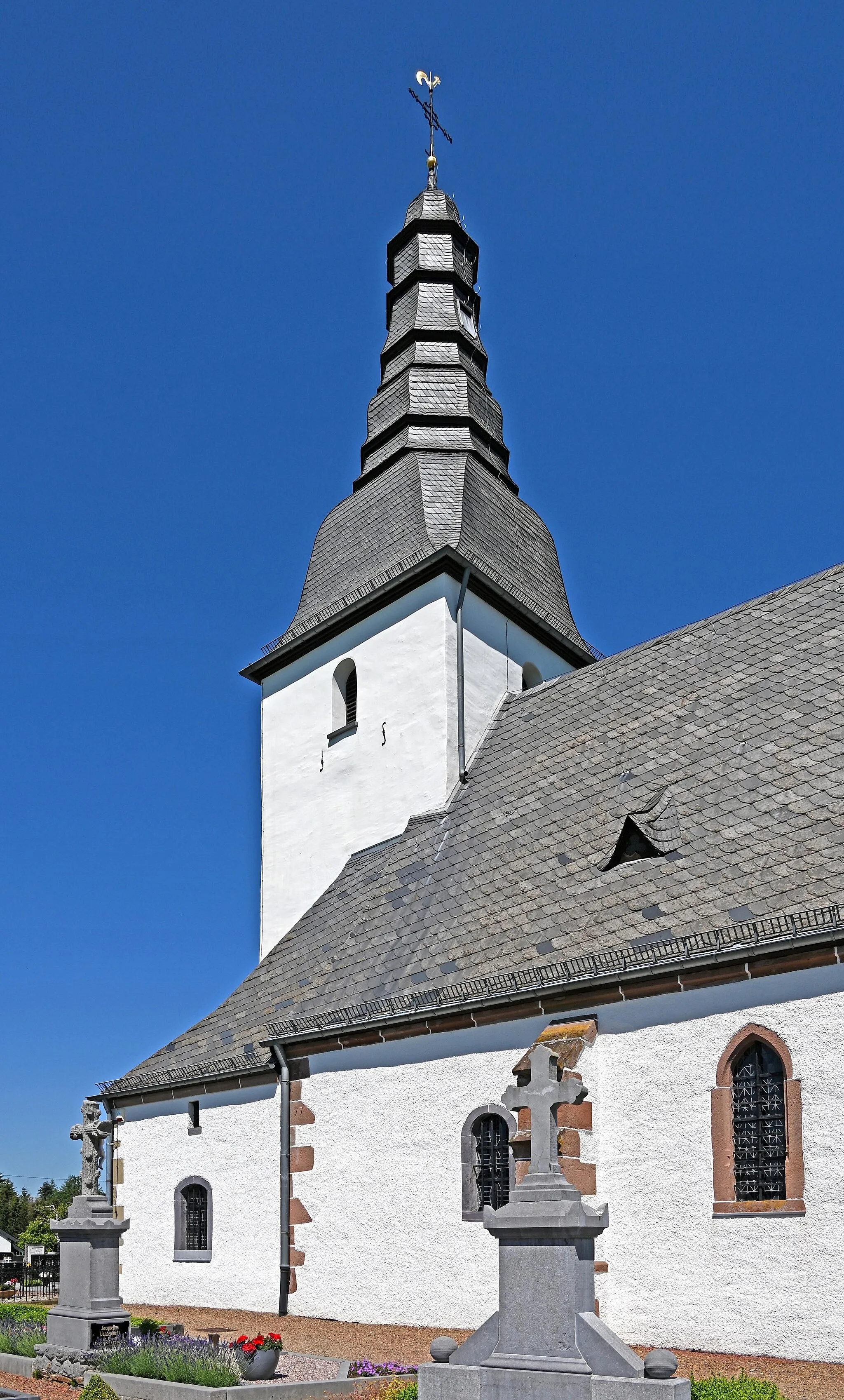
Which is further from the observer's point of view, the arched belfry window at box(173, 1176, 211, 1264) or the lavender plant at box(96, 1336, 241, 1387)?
the arched belfry window at box(173, 1176, 211, 1264)

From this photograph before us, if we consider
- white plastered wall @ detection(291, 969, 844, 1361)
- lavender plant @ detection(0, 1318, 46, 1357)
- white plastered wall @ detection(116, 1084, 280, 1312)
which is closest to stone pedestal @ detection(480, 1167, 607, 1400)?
white plastered wall @ detection(291, 969, 844, 1361)

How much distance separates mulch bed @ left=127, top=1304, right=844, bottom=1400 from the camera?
34.3 feet

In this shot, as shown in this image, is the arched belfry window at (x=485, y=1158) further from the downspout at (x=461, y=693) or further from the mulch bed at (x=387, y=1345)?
the downspout at (x=461, y=693)

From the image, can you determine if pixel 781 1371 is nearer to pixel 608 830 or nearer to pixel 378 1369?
pixel 378 1369

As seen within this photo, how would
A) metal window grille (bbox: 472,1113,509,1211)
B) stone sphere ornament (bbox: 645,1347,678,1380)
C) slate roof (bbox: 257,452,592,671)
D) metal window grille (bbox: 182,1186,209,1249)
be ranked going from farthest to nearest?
slate roof (bbox: 257,452,592,671) → metal window grille (bbox: 182,1186,209,1249) → metal window grille (bbox: 472,1113,509,1211) → stone sphere ornament (bbox: 645,1347,678,1380)

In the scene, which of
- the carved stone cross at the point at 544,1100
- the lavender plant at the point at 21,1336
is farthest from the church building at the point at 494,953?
the lavender plant at the point at 21,1336

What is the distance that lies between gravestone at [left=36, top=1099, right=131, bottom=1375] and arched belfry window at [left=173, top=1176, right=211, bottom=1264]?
296cm

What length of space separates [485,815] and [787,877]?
260 inches

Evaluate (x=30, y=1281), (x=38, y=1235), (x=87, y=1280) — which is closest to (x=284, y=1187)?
(x=87, y=1280)

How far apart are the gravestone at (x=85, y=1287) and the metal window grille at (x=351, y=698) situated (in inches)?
383

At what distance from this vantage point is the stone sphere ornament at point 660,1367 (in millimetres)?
8023

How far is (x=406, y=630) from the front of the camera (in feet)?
72.7

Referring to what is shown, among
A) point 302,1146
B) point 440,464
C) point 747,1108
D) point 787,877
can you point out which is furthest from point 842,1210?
point 440,464

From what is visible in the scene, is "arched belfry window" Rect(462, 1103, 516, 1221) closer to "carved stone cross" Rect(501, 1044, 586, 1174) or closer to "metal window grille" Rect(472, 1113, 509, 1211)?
"metal window grille" Rect(472, 1113, 509, 1211)
